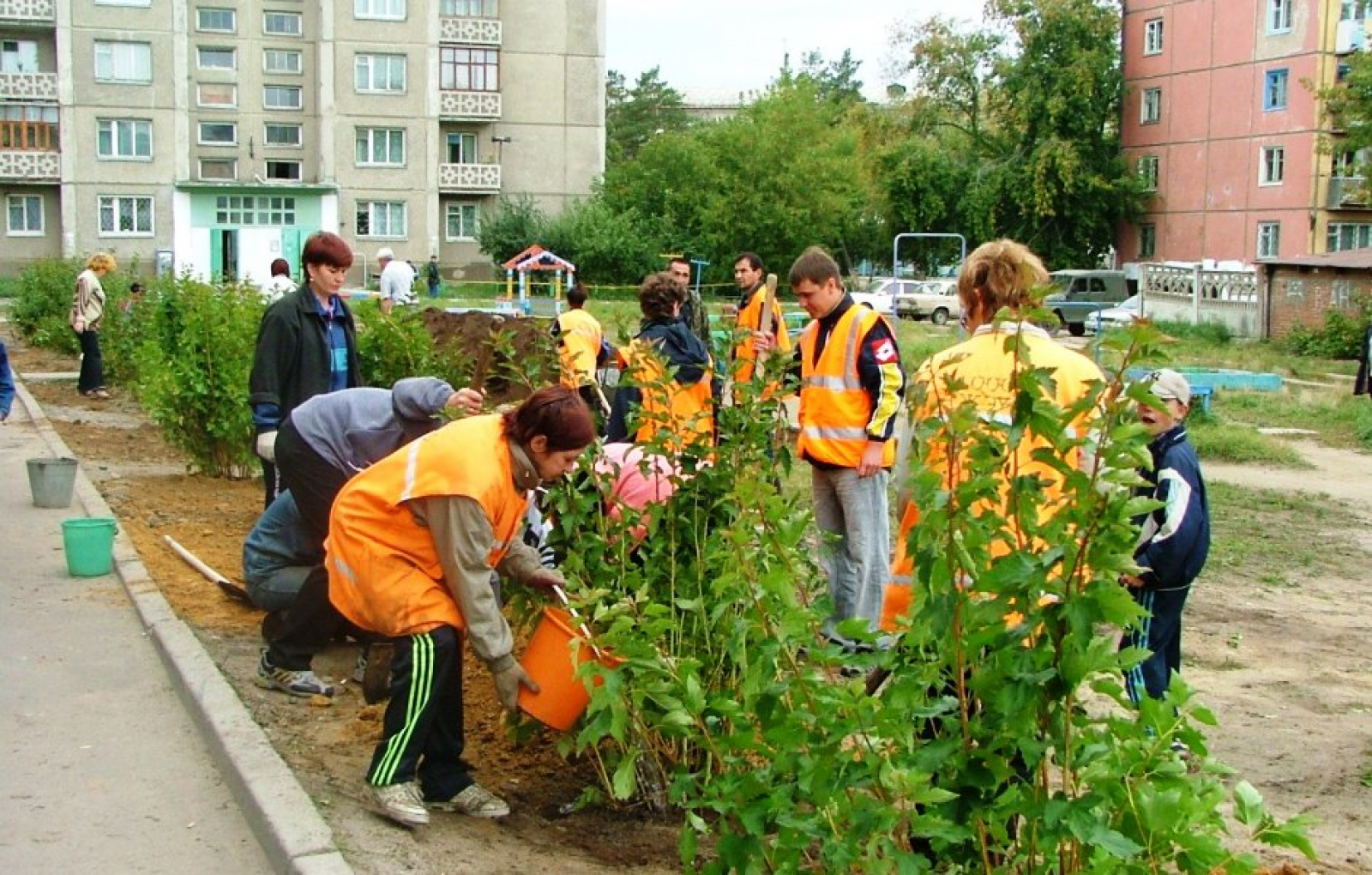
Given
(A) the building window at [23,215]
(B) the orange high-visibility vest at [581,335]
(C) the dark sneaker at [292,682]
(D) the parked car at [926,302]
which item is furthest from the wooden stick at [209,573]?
(A) the building window at [23,215]

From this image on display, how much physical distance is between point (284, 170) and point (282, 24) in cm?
573

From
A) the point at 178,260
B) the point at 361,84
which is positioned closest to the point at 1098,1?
the point at 361,84

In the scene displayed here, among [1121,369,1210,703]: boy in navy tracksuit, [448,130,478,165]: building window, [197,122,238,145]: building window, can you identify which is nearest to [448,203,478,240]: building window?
[448,130,478,165]: building window

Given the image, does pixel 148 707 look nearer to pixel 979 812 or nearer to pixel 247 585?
pixel 247 585

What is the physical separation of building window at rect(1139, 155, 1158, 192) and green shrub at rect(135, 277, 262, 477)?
164 feet

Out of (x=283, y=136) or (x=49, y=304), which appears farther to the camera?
(x=283, y=136)

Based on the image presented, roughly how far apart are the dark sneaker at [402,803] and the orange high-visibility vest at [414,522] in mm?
465

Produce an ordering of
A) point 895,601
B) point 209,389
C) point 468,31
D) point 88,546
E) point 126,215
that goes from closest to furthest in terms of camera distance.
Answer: point 895,601
point 88,546
point 209,389
point 126,215
point 468,31

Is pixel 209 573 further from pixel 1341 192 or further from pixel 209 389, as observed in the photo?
pixel 1341 192

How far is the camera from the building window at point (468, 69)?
6347cm

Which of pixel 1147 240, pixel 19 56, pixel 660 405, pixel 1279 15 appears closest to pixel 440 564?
pixel 660 405

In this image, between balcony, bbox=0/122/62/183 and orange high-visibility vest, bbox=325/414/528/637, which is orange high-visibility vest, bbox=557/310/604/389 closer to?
orange high-visibility vest, bbox=325/414/528/637

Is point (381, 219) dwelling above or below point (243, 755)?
above

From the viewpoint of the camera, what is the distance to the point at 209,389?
12.0 metres
